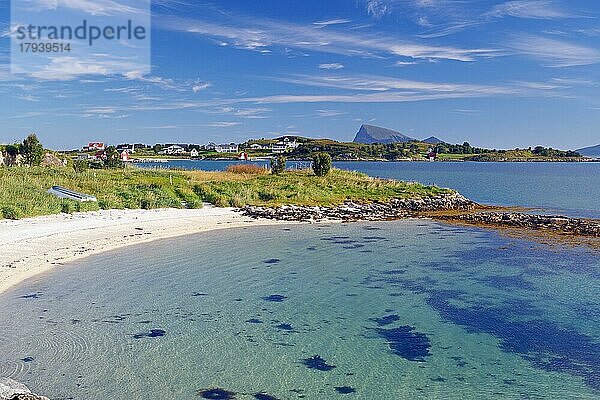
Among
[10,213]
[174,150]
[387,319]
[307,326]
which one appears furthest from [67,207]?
Result: [174,150]

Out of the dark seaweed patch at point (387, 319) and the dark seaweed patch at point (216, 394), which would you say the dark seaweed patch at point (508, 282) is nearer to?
the dark seaweed patch at point (387, 319)

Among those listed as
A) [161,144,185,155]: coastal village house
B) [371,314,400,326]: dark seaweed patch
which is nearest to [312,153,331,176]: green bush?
[371,314,400,326]: dark seaweed patch

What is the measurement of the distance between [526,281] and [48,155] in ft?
160

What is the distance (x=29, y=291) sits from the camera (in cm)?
1473

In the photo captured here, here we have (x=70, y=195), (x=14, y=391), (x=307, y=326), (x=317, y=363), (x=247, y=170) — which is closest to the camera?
(x=14, y=391)

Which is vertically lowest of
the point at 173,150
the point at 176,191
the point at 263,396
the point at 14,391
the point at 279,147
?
the point at 263,396

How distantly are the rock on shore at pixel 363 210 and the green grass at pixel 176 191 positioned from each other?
166 cm

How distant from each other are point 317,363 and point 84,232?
1680 centimetres

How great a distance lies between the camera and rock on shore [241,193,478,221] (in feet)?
109

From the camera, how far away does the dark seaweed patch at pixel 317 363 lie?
33.0 ft

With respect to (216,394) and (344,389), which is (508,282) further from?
(216,394)

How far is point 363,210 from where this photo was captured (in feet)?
120

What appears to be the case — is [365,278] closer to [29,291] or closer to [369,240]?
[369,240]

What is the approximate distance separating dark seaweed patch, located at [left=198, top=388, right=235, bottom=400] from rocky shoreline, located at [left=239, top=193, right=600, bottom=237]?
2312 centimetres
